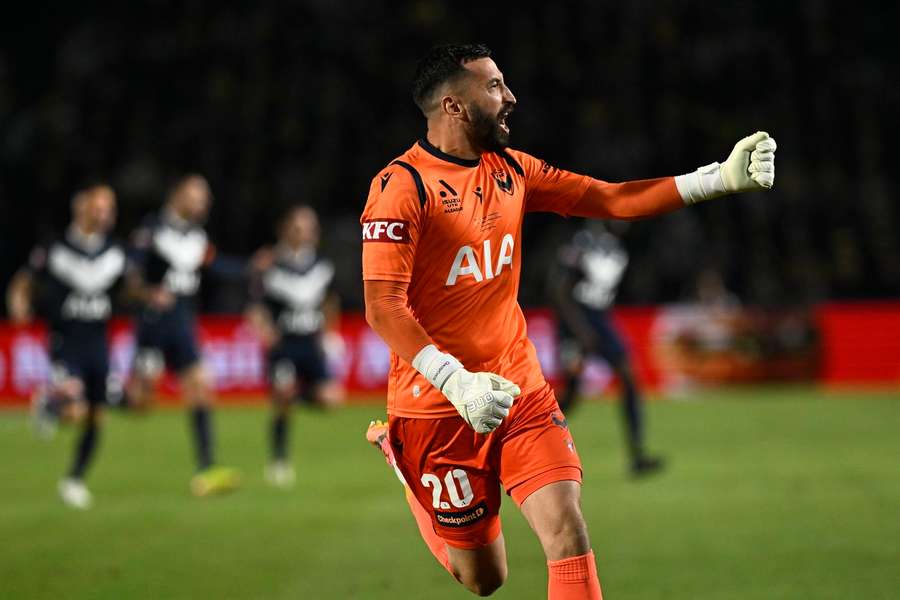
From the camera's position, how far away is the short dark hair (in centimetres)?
472

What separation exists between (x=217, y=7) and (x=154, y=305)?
685 inches

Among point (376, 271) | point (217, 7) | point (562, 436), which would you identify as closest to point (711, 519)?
point (562, 436)

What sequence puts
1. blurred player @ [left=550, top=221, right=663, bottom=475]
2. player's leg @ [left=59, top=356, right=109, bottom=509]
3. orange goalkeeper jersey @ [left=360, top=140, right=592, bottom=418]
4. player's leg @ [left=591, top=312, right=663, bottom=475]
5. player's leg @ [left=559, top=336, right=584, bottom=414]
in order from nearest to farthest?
orange goalkeeper jersey @ [left=360, top=140, right=592, bottom=418], player's leg @ [left=59, top=356, right=109, bottom=509], player's leg @ [left=591, top=312, right=663, bottom=475], blurred player @ [left=550, top=221, right=663, bottom=475], player's leg @ [left=559, top=336, right=584, bottom=414]

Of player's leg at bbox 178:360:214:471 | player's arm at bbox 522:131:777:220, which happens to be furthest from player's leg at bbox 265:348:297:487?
player's arm at bbox 522:131:777:220

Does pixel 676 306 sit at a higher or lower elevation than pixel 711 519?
higher

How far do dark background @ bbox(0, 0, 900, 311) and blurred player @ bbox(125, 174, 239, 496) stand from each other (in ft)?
34.4

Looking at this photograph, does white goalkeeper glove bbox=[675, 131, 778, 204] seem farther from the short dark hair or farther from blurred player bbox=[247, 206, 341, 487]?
blurred player bbox=[247, 206, 341, 487]

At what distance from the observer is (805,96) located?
24.5 m

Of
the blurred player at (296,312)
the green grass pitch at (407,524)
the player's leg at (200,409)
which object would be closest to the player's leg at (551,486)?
the green grass pitch at (407,524)

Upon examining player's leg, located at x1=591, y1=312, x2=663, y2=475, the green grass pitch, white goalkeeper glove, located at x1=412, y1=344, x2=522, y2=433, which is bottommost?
the green grass pitch

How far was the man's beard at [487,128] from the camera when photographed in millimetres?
4703

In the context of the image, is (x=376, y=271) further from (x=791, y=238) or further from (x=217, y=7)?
(x=217, y=7)

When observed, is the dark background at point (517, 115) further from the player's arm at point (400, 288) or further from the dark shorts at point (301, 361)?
the player's arm at point (400, 288)

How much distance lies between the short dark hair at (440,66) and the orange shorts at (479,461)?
1280 mm
